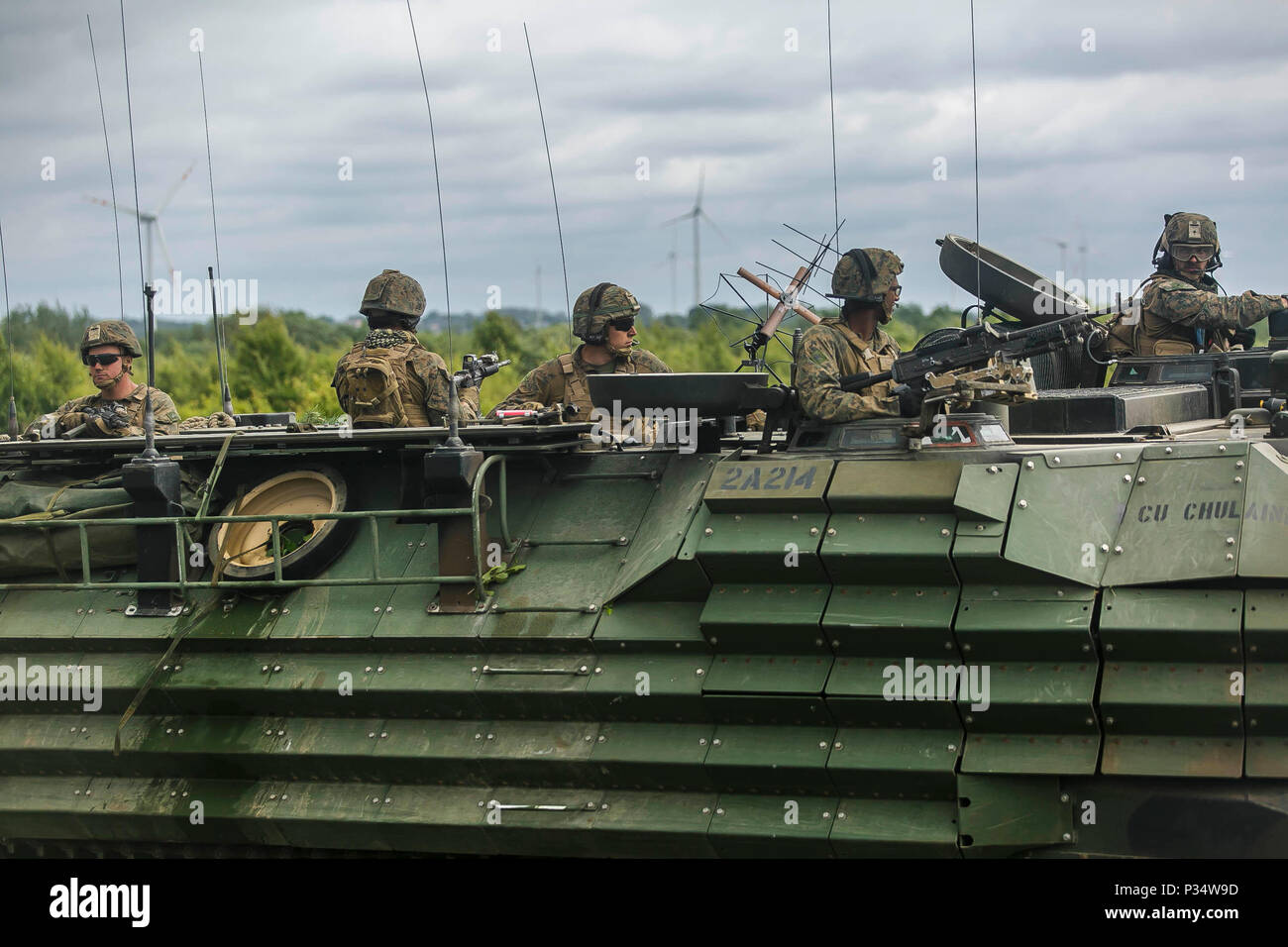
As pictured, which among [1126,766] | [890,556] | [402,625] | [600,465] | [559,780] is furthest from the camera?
[600,465]

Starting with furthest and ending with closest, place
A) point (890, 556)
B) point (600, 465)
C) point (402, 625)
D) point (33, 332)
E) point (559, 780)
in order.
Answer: point (33, 332)
point (600, 465)
point (402, 625)
point (559, 780)
point (890, 556)

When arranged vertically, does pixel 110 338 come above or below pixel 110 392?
above

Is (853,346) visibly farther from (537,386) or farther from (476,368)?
(537,386)

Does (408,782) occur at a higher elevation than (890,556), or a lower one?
lower

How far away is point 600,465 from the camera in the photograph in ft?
32.7

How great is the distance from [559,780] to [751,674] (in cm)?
129

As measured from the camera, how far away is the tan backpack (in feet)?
35.7

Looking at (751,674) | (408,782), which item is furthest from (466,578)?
(751,674)

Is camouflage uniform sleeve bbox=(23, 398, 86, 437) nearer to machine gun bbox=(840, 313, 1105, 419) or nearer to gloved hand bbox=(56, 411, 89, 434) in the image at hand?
gloved hand bbox=(56, 411, 89, 434)

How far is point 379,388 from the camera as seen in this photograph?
1093 centimetres

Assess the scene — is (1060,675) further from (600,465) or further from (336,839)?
(336,839)

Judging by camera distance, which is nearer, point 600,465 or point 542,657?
point 542,657

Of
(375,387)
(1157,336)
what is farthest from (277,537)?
(1157,336)
